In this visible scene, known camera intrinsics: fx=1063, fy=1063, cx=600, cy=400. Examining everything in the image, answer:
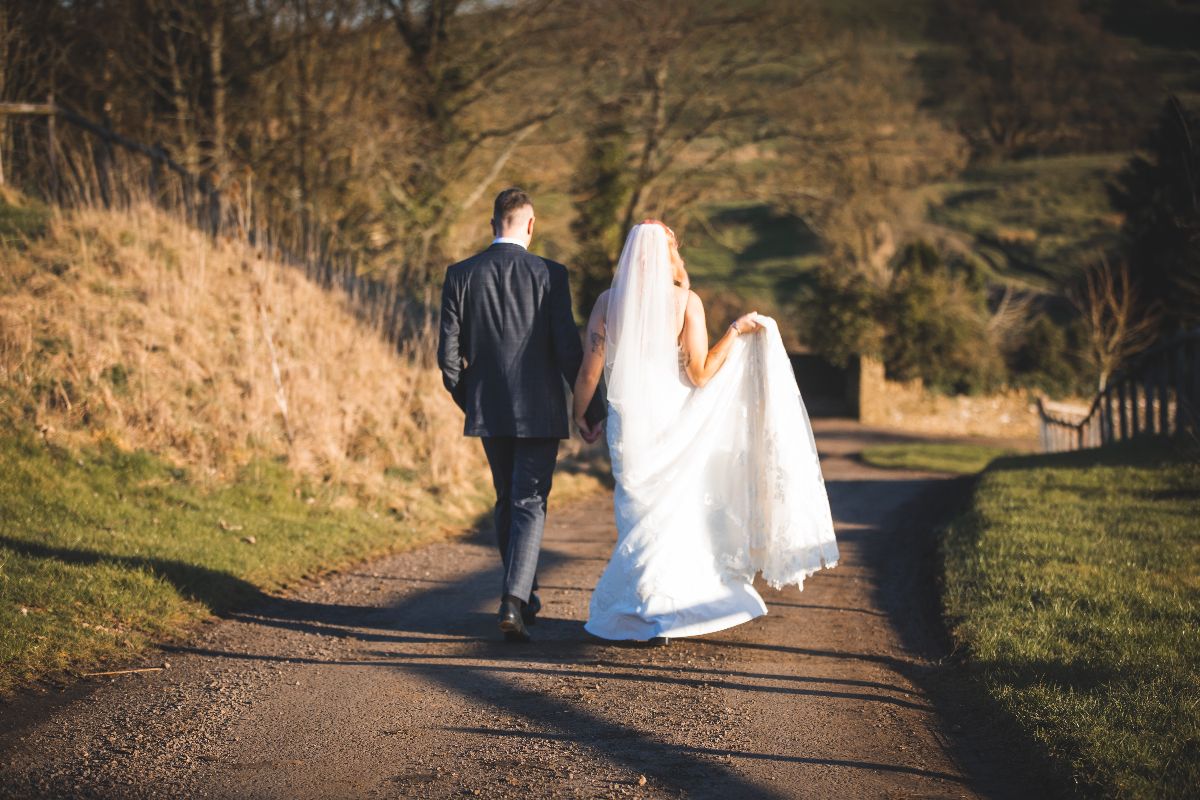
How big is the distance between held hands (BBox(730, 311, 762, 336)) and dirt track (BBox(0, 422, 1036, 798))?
176cm

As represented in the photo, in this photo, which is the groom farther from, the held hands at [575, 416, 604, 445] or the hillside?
the hillside

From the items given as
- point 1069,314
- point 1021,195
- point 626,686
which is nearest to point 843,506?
point 626,686

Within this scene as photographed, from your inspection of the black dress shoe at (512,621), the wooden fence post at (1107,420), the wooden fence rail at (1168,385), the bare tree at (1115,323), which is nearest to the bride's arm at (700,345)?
the black dress shoe at (512,621)

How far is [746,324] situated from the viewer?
245 inches

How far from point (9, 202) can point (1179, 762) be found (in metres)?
13.9

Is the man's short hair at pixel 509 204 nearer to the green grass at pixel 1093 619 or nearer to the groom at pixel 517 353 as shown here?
the groom at pixel 517 353

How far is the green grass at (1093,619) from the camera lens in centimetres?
391

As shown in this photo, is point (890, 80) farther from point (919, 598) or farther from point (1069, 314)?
→ point (919, 598)

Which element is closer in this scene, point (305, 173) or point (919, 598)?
point (919, 598)

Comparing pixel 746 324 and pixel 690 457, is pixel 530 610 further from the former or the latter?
pixel 746 324

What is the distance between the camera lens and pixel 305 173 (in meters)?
18.5

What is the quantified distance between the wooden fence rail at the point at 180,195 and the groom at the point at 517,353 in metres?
7.16

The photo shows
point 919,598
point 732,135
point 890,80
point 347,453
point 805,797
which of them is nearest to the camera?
point 805,797

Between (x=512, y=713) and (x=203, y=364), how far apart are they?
7.37m
